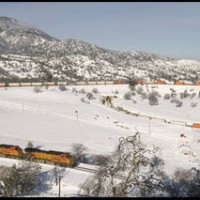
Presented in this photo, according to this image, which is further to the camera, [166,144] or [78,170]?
[166,144]

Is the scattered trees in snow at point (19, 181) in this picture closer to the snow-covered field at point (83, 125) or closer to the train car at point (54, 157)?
the snow-covered field at point (83, 125)

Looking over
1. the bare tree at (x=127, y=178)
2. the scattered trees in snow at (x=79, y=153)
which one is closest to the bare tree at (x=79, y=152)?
the scattered trees in snow at (x=79, y=153)

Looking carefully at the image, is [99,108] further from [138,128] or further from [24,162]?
[24,162]

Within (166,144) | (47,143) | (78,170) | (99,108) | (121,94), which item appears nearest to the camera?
(78,170)

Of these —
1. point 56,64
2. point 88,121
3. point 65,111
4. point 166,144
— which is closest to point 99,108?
point 65,111

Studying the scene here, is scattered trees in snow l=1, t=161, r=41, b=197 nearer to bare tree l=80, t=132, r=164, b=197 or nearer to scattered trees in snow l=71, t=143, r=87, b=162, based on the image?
bare tree l=80, t=132, r=164, b=197

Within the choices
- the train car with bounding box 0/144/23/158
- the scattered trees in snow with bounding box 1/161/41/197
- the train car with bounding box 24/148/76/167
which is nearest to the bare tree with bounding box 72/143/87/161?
the train car with bounding box 24/148/76/167

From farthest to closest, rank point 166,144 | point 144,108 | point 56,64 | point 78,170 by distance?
point 56,64 < point 144,108 < point 166,144 < point 78,170

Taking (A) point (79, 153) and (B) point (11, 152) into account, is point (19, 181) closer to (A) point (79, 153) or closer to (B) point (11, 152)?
(B) point (11, 152)
